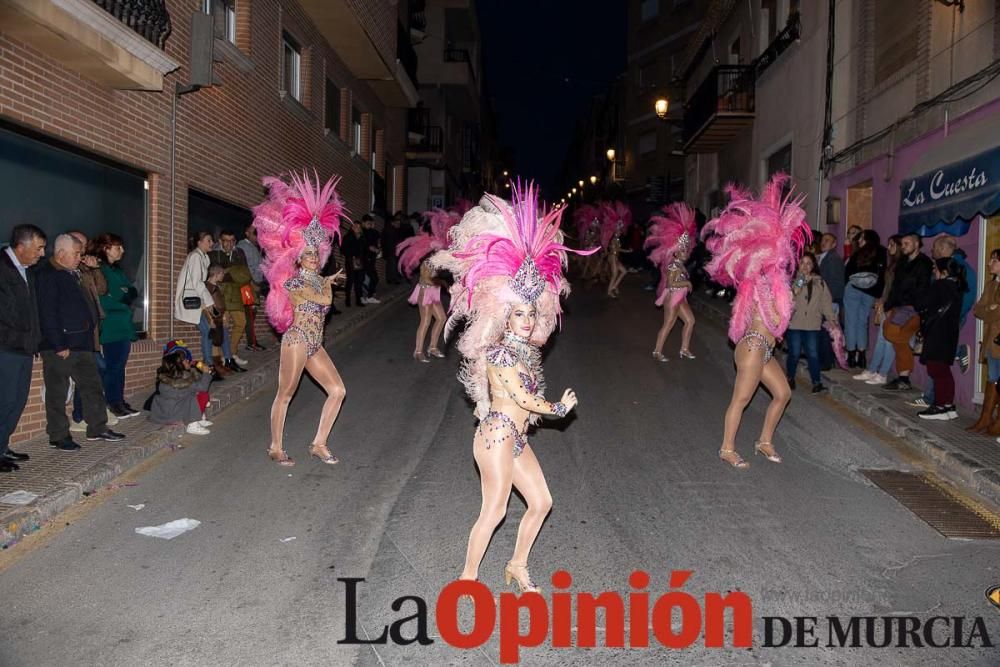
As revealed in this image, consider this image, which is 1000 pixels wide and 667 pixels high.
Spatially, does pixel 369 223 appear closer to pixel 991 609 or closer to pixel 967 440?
pixel 967 440

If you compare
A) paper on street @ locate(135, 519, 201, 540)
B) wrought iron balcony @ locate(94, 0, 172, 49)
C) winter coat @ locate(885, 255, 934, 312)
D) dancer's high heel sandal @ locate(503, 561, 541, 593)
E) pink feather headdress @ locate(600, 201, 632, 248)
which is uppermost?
wrought iron balcony @ locate(94, 0, 172, 49)

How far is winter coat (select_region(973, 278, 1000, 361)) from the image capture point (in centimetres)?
820

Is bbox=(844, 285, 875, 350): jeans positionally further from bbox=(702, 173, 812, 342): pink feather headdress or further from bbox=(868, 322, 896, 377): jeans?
bbox=(702, 173, 812, 342): pink feather headdress

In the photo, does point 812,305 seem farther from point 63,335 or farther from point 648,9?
point 648,9

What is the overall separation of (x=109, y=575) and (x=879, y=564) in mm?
5040

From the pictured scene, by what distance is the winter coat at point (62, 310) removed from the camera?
714cm

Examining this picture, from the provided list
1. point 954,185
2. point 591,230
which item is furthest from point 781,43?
point 954,185

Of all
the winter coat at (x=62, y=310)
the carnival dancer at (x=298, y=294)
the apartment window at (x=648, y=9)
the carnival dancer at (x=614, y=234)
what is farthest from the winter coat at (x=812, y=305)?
the apartment window at (x=648, y=9)

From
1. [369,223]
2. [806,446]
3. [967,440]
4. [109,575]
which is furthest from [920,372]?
[369,223]

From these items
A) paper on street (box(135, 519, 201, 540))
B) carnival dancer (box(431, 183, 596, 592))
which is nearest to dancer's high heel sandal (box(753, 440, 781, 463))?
carnival dancer (box(431, 183, 596, 592))

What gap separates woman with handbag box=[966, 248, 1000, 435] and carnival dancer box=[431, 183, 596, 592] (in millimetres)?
5823

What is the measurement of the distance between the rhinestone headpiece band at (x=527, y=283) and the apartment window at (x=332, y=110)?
15.8 m

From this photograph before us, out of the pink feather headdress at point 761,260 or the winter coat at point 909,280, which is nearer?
the pink feather headdress at point 761,260

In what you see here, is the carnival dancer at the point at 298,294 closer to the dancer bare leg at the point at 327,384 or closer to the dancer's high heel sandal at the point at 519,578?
the dancer bare leg at the point at 327,384
